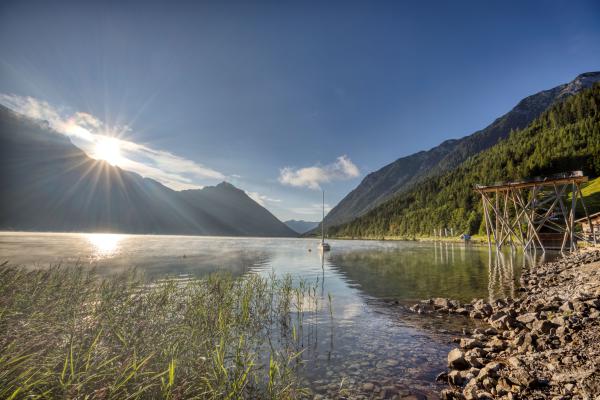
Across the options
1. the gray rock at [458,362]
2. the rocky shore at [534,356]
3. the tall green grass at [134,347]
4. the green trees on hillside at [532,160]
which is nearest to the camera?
the tall green grass at [134,347]

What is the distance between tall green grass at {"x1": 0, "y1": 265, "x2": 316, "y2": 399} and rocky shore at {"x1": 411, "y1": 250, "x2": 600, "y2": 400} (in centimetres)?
565

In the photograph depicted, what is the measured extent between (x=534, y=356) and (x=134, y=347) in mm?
12334

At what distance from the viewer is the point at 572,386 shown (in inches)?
276

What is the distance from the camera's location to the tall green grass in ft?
19.0

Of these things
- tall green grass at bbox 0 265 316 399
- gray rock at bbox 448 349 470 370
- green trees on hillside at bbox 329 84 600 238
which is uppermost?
green trees on hillside at bbox 329 84 600 238

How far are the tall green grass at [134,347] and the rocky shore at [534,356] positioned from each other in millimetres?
5653

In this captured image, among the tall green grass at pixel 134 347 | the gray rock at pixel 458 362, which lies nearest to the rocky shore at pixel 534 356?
the gray rock at pixel 458 362

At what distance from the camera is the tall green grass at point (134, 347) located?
5.80 meters

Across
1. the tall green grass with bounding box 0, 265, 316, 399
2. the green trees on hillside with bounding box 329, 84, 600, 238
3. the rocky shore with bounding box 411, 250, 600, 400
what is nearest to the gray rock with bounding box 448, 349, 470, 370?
the rocky shore with bounding box 411, 250, 600, 400

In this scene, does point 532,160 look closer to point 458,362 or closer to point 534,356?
point 534,356

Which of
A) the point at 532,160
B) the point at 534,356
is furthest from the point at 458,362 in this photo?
the point at 532,160

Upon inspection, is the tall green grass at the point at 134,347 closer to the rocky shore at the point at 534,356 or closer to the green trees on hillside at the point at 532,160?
the rocky shore at the point at 534,356

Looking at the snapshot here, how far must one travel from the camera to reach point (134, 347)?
7.17m

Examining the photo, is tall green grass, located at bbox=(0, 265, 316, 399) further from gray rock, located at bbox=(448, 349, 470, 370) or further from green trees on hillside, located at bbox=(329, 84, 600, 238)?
green trees on hillside, located at bbox=(329, 84, 600, 238)
